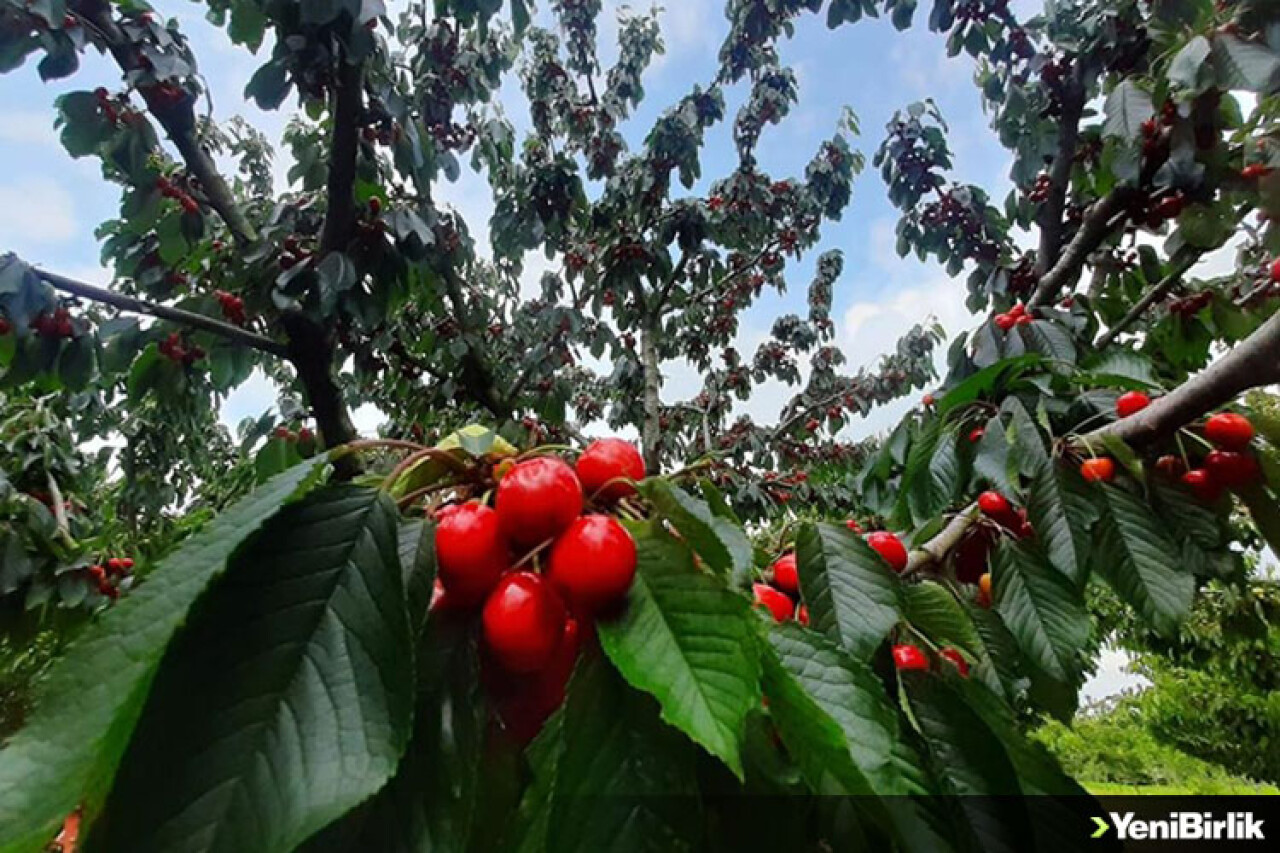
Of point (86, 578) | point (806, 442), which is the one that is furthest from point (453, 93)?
point (806, 442)

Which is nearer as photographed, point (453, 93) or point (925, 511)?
point (925, 511)

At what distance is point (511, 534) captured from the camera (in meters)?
0.39

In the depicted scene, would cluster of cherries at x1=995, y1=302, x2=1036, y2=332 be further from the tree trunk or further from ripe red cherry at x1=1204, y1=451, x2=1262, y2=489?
the tree trunk

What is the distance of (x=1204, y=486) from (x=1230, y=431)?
71 mm

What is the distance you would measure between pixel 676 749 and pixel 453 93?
2923 millimetres

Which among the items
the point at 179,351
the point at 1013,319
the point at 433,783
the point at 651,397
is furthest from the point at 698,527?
the point at 651,397

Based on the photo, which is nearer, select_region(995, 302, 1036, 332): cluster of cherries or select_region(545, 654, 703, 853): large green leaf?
select_region(545, 654, 703, 853): large green leaf

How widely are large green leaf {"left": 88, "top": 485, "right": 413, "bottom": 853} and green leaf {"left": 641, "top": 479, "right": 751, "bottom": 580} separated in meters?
0.14

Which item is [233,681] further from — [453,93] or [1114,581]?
[453,93]

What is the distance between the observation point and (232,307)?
1934mm

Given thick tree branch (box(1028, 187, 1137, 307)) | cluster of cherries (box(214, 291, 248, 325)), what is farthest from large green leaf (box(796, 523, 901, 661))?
cluster of cherries (box(214, 291, 248, 325))

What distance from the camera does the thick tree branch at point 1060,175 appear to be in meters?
2.04

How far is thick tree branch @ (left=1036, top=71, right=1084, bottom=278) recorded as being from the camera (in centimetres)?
204

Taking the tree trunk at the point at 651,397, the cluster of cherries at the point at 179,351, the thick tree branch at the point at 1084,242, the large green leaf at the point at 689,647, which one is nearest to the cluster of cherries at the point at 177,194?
the cluster of cherries at the point at 179,351
